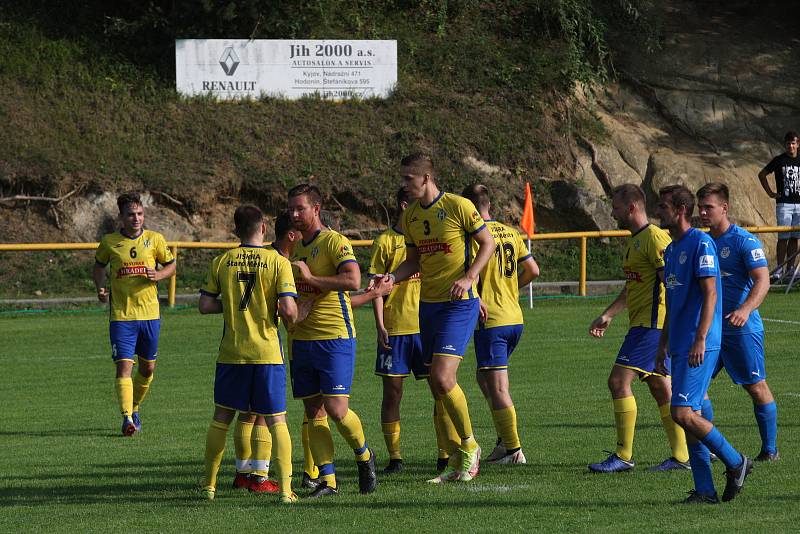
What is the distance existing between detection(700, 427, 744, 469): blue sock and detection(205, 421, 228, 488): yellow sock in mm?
3186

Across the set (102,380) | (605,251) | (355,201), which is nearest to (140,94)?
(355,201)

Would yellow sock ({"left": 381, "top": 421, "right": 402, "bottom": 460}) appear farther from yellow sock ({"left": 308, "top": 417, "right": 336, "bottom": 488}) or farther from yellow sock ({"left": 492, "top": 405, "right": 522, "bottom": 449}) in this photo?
yellow sock ({"left": 308, "top": 417, "right": 336, "bottom": 488})

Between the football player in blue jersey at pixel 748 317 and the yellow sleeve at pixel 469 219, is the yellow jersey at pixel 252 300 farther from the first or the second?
the football player in blue jersey at pixel 748 317

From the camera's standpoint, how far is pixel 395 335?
9.80 m

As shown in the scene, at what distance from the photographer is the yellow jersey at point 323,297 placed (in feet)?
27.7

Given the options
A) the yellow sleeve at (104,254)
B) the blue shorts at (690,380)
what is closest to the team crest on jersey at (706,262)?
the blue shorts at (690,380)

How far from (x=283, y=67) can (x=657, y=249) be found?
20.9 metres

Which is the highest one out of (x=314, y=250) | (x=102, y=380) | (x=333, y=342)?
(x=314, y=250)

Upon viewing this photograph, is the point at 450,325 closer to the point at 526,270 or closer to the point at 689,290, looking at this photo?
A: the point at 526,270

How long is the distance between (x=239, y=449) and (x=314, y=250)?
5.15 feet

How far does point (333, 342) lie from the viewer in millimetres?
8477

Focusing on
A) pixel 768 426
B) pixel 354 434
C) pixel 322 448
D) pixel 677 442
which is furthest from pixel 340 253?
pixel 768 426

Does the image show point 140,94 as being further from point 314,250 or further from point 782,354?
point 314,250

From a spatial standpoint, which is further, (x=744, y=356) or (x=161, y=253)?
(x=161, y=253)
